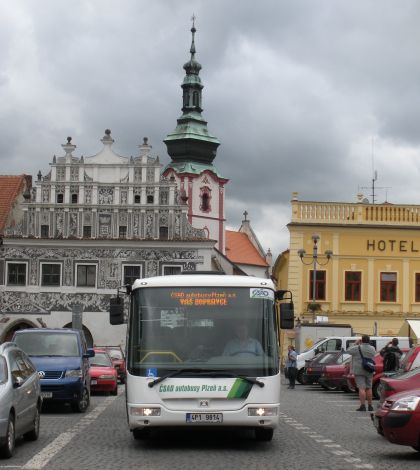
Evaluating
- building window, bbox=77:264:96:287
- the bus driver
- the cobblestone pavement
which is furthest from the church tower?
the bus driver

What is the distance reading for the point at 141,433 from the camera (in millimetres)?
16406

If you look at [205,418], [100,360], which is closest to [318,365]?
[100,360]

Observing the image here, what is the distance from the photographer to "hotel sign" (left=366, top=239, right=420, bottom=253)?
6066cm

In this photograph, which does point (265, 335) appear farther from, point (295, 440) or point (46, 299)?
point (46, 299)

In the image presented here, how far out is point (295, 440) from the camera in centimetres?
1711

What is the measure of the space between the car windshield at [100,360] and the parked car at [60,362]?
9.43m

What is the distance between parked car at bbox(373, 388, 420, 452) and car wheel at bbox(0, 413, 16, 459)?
499 cm

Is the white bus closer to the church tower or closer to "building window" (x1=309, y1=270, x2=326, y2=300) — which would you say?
"building window" (x1=309, y1=270, x2=326, y2=300)

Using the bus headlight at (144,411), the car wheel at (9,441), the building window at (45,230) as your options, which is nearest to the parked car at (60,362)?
the bus headlight at (144,411)

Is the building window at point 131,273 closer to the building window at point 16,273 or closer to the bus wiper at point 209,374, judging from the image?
the building window at point 16,273

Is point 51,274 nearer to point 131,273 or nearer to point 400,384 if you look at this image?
point 131,273

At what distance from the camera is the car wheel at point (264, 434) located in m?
16.4

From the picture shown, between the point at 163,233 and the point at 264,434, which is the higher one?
the point at 163,233

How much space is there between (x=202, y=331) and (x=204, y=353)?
354 mm
